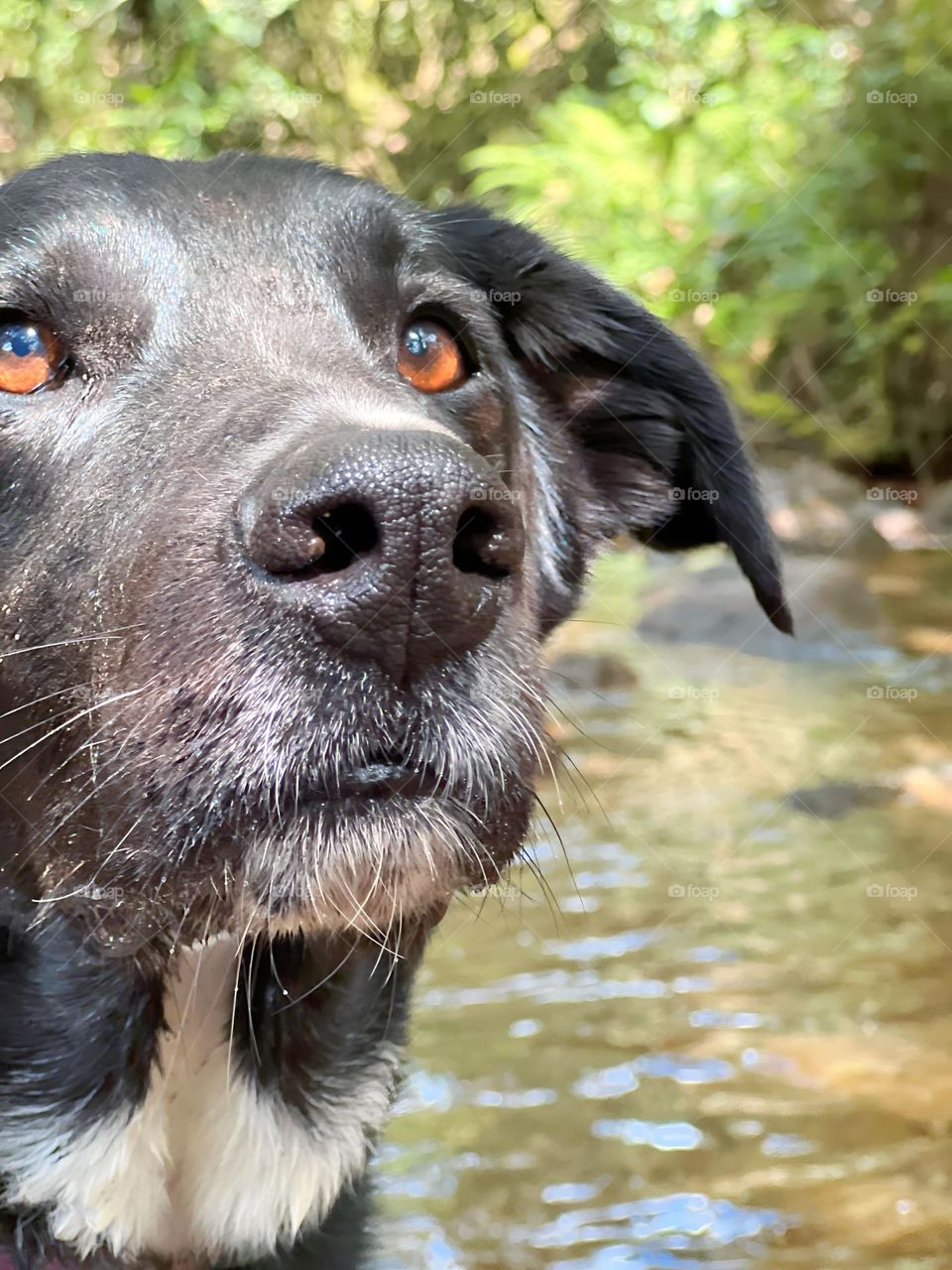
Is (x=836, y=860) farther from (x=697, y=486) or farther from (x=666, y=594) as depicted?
(x=666, y=594)

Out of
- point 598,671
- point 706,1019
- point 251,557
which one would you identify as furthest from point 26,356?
point 598,671

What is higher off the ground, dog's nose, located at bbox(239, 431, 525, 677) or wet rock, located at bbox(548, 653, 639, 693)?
dog's nose, located at bbox(239, 431, 525, 677)

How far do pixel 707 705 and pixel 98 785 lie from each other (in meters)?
5.68

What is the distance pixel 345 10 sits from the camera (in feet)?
44.4

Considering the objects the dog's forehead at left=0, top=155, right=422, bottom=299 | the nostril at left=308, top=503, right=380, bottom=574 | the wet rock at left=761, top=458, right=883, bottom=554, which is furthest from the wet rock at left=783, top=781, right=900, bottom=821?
the wet rock at left=761, top=458, right=883, bottom=554

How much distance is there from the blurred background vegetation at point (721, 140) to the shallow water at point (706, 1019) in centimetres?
532

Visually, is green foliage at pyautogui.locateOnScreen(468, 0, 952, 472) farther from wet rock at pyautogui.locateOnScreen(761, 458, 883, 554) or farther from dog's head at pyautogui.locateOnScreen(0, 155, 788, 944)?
dog's head at pyautogui.locateOnScreen(0, 155, 788, 944)

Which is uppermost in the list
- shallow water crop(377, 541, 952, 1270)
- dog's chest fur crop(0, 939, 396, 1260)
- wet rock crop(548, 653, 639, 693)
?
dog's chest fur crop(0, 939, 396, 1260)

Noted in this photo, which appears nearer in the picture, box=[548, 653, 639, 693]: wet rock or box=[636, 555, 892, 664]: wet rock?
box=[548, 653, 639, 693]: wet rock

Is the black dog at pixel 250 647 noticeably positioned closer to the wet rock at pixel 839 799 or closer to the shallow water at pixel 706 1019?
the shallow water at pixel 706 1019

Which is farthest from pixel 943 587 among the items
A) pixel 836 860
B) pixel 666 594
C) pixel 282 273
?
pixel 282 273

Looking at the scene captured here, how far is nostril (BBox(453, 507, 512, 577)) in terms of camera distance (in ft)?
5.74

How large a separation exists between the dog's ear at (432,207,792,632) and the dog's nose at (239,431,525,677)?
1365 mm

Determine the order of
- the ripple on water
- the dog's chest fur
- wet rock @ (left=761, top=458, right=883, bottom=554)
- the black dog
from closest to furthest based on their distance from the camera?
the black dog → the dog's chest fur → the ripple on water → wet rock @ (left=761, top=458, right=883, bottom=554)
